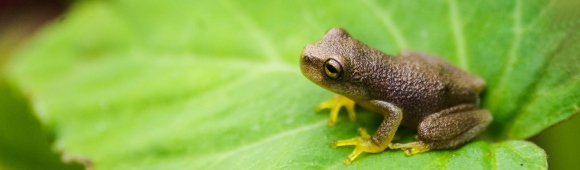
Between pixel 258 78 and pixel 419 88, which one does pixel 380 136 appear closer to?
pixel 419 88

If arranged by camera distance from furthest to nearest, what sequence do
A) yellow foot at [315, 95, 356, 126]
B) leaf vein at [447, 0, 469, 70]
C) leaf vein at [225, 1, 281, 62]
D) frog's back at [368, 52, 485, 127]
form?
1. leaf vein at [225, 1, 281, 62]
2. leaf vein at [447, 0, 469, 70]
3. yellow foot at [315, 95, 356, 126]
4. frog's back at [368, 52, 485, 127]

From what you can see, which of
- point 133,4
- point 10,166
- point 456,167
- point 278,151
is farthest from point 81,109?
point 456,167

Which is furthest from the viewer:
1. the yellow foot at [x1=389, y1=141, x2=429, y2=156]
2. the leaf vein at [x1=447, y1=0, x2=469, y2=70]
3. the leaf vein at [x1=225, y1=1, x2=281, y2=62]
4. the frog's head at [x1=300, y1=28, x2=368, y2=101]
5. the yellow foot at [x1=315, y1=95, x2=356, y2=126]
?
Answer: the leaf vein at [x1=225, y1=1, x2=281, y2=62]

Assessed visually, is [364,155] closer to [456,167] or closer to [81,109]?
[456,167]

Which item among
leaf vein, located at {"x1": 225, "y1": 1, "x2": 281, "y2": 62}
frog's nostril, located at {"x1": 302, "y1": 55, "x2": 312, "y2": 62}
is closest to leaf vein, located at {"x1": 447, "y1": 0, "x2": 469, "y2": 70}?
frog's nostril, located at {"x1": 302, "y1": 55, "x2": 312, "y2": 62}

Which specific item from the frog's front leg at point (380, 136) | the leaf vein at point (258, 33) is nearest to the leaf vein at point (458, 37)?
the frog's front leg at point (380, 136)

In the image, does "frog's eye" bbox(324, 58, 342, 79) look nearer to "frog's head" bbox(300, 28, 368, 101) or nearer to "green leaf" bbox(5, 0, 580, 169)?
"frog's head" bbox(300, 28, 368, 101)
